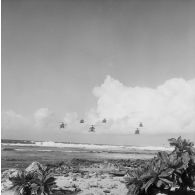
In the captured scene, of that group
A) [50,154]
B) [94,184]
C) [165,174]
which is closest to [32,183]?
[94,184]

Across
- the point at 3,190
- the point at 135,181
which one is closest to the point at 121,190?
the point at 135,181

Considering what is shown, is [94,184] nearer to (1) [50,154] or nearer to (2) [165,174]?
(2) [165,174]

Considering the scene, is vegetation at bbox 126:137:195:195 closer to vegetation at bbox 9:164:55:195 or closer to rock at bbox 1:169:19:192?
vegetation at bbox 9:164:55:195

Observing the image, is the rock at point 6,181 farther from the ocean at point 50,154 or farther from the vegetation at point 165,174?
the ocean at point 50,154

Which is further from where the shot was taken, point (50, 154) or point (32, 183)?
point (50, 154)

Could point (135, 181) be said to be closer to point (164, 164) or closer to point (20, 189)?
point (164, 164)
